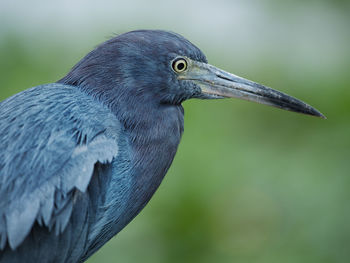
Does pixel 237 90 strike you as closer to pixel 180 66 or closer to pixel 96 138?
pixel 180 66

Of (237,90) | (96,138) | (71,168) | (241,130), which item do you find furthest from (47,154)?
(241,130)

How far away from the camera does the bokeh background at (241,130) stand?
5090 millimetres

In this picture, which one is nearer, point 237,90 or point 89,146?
point 89,146

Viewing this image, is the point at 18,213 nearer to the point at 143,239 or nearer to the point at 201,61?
the point at 201,61

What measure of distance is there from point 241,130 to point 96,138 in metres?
3.59

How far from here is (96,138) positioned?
Result: 116 inches

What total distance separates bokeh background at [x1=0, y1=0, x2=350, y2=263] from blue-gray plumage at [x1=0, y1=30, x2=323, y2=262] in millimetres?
1933

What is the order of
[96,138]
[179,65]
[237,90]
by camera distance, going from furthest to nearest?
[237,90] → [179,65] → [96,138]

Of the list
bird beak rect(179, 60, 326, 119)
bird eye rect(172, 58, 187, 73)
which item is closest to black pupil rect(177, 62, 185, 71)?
bird eye rect(172, 58, 187, 73)

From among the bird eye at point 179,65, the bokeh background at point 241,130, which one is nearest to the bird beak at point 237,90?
the bird eye at point 179,65

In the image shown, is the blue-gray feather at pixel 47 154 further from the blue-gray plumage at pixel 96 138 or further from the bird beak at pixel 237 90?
the bird beak at pixel 237 90

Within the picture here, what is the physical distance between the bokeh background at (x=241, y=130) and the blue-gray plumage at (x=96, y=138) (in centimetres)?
193

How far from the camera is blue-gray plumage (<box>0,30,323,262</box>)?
2760mm

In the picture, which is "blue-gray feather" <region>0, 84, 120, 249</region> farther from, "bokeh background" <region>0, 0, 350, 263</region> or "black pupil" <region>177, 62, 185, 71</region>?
"bokeh background" <region>0, 0, 350, 263</region>
